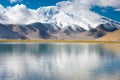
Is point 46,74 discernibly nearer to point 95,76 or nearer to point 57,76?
point 57,76

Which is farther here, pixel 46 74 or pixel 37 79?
pixel 46 74

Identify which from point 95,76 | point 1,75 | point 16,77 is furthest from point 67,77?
point 1,75

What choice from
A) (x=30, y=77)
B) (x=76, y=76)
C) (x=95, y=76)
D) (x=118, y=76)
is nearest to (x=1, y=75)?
(x=30, y=77)

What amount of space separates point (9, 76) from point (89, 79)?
13764 millimetres

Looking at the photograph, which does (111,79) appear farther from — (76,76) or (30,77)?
(30,77)

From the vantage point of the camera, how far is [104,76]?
49.8 meters

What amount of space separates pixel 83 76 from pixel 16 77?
38.3 ft

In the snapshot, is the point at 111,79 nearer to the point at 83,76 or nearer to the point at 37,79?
the point at 83,76

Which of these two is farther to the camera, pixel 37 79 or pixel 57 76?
pixel 57 76

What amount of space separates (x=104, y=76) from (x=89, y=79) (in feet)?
15.8

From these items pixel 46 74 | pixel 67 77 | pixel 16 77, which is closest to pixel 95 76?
pixel 67 77

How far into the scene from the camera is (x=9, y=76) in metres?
48.1

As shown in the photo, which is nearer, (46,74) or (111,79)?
(111,79)

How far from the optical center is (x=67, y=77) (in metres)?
47.9
